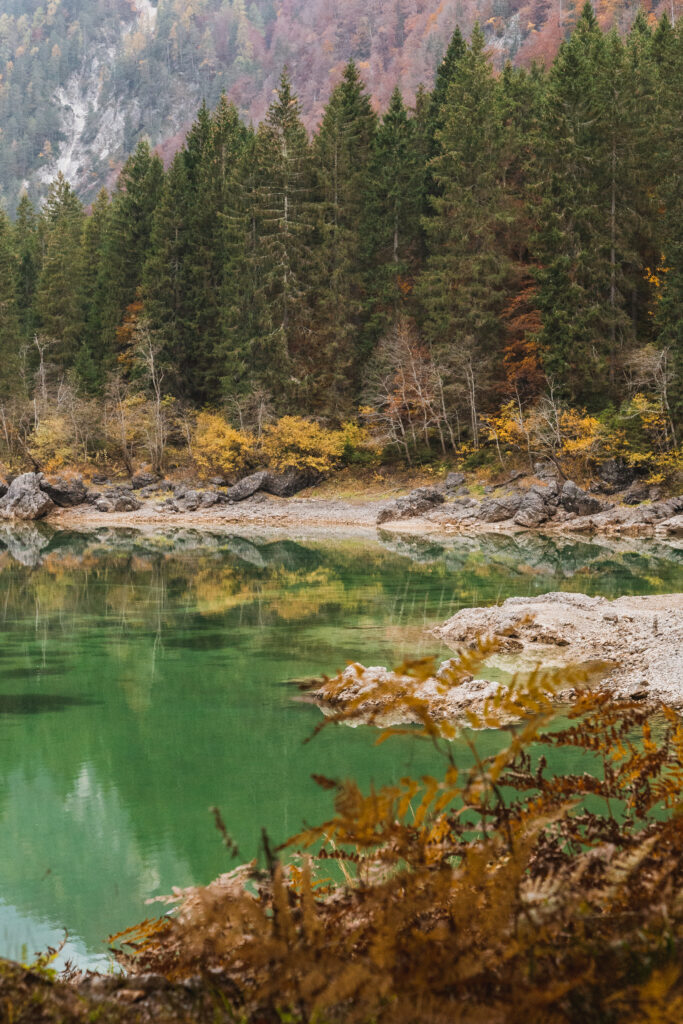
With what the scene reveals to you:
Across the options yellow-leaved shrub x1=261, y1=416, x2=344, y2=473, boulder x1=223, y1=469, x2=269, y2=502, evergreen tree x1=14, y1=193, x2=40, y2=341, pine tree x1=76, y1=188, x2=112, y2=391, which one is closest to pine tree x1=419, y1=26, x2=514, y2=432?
yellow-leaved shrub x1=261, y1=416, x2=344, y2=473

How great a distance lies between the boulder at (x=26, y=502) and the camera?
3581cm

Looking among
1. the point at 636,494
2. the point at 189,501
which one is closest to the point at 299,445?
the point at 189,501

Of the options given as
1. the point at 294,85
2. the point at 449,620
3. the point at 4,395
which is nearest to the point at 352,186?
the point at 4,395

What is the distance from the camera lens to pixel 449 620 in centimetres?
1216

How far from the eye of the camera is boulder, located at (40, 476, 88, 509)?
37375 millimetres

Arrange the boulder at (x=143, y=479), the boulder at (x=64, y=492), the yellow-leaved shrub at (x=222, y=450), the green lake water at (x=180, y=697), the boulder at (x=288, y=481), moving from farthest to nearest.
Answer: the boulder at (x=143, y=479)
the yellow-leaved shrub at (x=222, y=450)
the boulder at (x=288, y=481)
the boulder at (x=64, y=492)
the green lake water at (x=180, y=697)

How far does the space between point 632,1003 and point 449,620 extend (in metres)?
Answer: 11.0

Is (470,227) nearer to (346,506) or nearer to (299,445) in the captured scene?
(299,445)

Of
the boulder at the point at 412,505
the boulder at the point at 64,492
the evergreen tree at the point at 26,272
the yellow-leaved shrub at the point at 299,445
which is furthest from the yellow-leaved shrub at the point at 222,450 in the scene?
the evergreen tree at the point at 26,272

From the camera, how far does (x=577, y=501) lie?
1144 inches

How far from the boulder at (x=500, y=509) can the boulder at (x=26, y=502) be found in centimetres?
1996

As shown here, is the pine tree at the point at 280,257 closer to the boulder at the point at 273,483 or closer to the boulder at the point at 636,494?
the boulder at the point at 273,483

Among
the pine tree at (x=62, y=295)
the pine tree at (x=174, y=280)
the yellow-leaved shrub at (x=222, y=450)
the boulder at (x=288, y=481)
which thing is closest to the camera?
the boulder at (x=288, y=481)

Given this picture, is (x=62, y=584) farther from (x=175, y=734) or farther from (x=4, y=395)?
(x=4, y=395)
